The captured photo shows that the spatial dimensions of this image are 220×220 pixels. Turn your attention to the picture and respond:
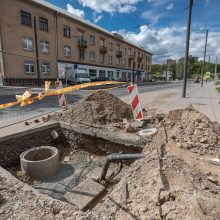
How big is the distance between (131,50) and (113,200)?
159 ft

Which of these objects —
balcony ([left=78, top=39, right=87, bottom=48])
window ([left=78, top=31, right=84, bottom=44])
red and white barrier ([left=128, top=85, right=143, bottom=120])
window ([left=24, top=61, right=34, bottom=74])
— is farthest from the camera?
window ([left=78, top=31, right=84, bottom=44])

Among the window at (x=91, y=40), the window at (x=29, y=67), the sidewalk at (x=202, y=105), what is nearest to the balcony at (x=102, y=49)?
the window at (x=91, y=40)

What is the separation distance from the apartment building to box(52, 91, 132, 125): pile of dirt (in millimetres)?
8148

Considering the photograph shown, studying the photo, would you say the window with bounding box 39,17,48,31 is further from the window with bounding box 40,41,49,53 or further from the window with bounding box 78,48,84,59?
the window with bounding box 78,48,84,59

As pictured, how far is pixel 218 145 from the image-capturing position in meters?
3.21

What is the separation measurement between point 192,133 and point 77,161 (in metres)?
2.87

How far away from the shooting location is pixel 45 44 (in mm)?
23453

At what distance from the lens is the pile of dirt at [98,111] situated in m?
4.93

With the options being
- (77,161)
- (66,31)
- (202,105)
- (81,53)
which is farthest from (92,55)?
(77,161)

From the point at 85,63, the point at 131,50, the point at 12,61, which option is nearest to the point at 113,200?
the point at 12,61

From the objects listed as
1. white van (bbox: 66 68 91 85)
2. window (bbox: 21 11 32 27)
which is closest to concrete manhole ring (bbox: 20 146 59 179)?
white van (bbox: 66 68 91 85)

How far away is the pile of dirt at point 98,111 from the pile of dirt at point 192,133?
156 centimetres

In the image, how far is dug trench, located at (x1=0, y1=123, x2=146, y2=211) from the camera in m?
3.12

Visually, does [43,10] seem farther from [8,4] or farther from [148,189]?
[148,189]
